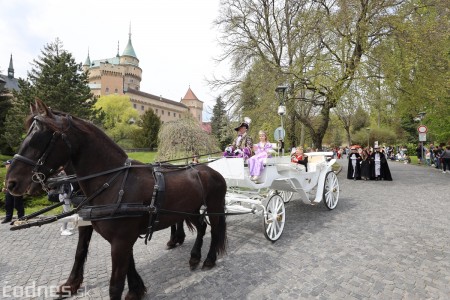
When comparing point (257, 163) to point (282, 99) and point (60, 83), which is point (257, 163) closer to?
point (282, 99)

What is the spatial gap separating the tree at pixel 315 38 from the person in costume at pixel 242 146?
8.91 metres

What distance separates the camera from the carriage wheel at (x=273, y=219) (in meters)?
5.23

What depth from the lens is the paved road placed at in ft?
11.7

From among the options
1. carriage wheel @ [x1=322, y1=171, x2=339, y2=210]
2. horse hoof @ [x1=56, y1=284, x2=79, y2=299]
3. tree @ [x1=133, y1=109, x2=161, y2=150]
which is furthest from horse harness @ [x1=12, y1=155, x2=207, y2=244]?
tree @ [x1=133, y1=109, x2=161, y2=150]

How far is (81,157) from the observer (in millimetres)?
2910

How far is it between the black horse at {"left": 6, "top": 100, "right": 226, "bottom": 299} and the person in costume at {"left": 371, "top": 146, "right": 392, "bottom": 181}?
13.6 meters

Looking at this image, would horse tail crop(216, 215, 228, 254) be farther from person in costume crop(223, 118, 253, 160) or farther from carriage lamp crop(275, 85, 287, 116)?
carriage lamp crop(275, 85, 287, 116)

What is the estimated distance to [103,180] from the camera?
2.98 metres

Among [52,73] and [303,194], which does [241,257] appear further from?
[52,73]

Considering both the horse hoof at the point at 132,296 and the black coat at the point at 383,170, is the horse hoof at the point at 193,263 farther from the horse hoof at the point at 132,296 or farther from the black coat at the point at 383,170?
the black coat at the point at 383,170

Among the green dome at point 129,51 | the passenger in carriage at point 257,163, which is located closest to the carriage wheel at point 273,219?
the passenger in carriage at point 257,163

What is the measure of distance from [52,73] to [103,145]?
1108 inches

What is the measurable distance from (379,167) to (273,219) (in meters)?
11.7

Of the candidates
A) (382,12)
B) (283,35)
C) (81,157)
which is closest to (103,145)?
(81,157)
